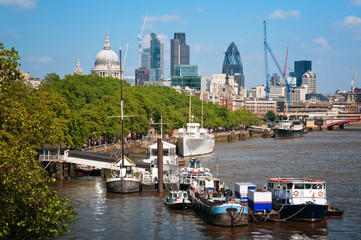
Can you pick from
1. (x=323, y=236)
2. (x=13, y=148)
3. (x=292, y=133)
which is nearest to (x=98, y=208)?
(x=323, y=236)

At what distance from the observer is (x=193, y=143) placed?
110 meters

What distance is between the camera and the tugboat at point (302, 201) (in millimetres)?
46750

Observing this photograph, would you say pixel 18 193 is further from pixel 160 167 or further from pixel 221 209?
pixel 160 167

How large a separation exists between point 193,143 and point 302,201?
63383 mm

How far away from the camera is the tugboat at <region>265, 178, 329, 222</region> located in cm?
4675

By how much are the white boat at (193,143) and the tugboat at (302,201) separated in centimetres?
6121

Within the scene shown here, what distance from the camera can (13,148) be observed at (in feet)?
95.2

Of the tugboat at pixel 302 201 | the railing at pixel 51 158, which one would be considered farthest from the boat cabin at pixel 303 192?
the railing at pixel 51 158

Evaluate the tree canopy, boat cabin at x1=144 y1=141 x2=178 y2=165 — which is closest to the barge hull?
boat cabin at x1=144 y1=141 x2=178 y2=165

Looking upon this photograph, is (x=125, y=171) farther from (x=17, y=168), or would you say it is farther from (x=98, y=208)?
(x=17, y=168)

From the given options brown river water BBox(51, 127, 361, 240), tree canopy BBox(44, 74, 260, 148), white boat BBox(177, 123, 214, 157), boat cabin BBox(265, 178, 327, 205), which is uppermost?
tree canopy BBox(44, 74, 260, 148)

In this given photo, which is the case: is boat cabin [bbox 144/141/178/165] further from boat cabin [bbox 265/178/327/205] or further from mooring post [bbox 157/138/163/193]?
boat cabin [bbox 265/178/327/205]

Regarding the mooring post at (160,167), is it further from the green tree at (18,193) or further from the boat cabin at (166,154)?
the green tree at (18,193)

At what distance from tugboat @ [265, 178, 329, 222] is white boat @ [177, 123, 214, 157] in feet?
201
